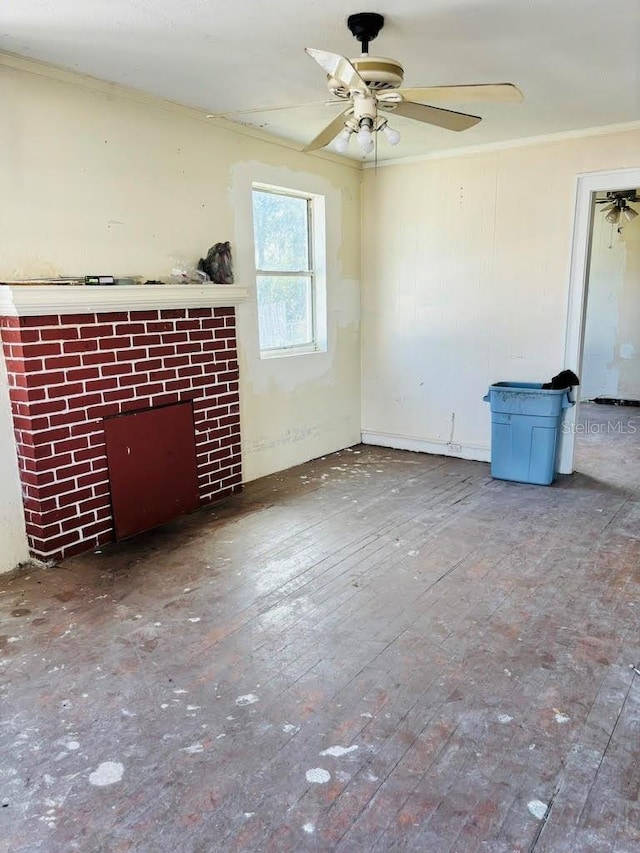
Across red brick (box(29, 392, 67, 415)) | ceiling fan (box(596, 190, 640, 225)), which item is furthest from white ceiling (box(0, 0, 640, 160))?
ceiling fan (box(596, 190, 640, 225))

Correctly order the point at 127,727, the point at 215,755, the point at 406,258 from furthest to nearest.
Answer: the point at 406,258
the point at 127,727
the point at 215,755

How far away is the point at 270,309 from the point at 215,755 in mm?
3431

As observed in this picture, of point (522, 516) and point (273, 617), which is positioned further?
point (522, 516)

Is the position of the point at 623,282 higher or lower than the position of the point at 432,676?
higher

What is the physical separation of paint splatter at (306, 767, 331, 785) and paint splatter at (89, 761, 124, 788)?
0.57 meters

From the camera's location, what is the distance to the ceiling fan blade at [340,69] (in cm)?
198

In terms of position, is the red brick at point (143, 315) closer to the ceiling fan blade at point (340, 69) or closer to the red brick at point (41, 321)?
the red brick at point (41, 321)

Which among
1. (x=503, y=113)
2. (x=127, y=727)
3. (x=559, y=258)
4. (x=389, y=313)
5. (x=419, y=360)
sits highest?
(x=503, y=113)

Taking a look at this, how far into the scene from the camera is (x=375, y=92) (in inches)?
92.0

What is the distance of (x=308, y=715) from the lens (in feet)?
6.48

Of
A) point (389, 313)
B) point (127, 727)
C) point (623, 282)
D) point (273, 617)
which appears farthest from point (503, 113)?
point (623, 282)

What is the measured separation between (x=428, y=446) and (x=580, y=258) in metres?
1.98

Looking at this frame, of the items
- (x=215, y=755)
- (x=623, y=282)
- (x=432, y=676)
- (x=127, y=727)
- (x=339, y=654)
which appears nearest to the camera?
(x=215, y=755)

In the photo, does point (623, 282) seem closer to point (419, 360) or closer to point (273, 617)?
point (419, 360)
